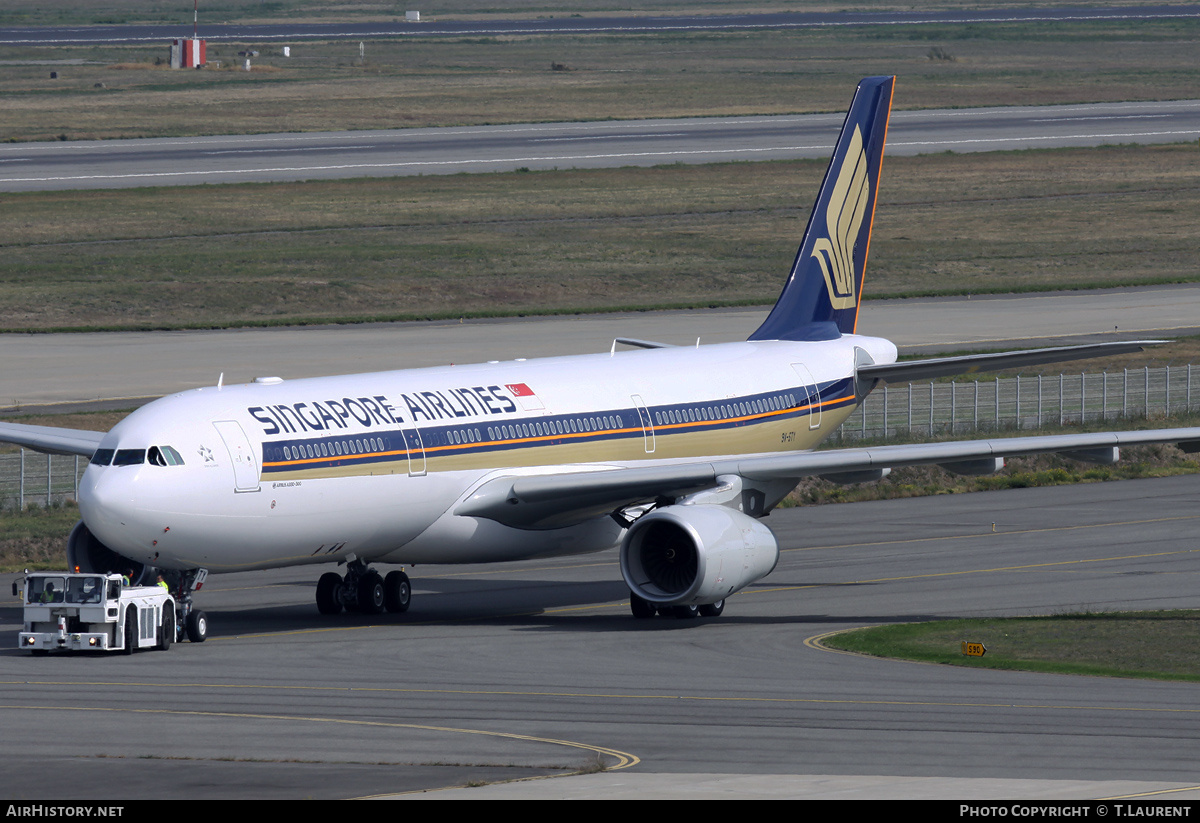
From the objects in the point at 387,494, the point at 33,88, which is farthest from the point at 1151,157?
the point at 387,494

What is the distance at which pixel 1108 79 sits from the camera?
18462cm

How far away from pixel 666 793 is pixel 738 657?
13195 mm

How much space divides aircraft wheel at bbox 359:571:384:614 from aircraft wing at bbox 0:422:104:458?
6.62m

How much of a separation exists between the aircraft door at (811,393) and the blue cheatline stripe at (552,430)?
0.08ft

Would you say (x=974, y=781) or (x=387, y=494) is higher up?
(x=387, y=494)

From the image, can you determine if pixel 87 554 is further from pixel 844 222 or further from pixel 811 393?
pixel 844 222

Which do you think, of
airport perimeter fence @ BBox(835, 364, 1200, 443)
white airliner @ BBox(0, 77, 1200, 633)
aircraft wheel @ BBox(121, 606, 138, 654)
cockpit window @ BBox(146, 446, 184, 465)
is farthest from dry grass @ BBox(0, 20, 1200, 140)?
aircraft wheel @ BBox(121, 606, 138, 654)

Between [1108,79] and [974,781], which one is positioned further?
[1108,79]

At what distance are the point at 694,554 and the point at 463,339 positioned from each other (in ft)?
151

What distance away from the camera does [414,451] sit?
3784cm

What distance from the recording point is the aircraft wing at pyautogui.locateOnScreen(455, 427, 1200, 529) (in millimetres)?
38469

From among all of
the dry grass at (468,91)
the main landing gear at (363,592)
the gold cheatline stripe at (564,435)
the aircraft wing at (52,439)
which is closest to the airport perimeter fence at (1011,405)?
the aircraft wing at (52,439)

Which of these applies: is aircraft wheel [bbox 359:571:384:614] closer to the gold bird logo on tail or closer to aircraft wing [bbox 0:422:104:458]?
aircraft wing [bbox 0:422:104:458]
